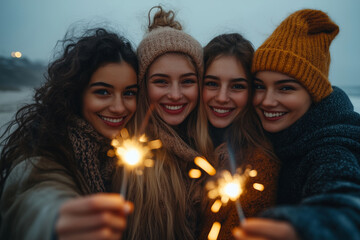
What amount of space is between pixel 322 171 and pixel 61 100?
7.80 feet

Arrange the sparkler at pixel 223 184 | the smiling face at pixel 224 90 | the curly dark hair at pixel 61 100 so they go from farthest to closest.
→ the smiling face at pixel 224 90 → the sparkler at pixel 223 184 → the curly dark hair at pixel 61 100

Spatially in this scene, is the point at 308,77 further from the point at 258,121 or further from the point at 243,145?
the point at 243,145

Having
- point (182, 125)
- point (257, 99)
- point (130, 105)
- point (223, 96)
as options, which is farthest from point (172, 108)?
point (257, 99)

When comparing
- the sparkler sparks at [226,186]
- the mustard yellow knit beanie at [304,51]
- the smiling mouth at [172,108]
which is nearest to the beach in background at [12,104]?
the smiling mouth at [172,108]

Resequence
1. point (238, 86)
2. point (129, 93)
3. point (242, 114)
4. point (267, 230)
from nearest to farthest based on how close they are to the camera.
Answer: point (267, 230) → point (129, 93) → point (238, 86) → point (242, 114)

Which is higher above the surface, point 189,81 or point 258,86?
point 189,81

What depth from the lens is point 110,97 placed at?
6.52 feet

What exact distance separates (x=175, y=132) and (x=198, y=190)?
2.40ft

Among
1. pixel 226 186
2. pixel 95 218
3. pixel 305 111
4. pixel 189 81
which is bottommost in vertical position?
pixel 95 218

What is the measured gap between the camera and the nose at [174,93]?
217cm

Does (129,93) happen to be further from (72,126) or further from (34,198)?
(34,198)

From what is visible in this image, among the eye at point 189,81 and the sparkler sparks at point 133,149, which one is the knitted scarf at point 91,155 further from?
the eye at point 189,81

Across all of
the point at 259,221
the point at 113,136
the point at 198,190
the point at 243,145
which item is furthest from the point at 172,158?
the point at 259,221

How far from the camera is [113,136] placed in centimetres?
209
